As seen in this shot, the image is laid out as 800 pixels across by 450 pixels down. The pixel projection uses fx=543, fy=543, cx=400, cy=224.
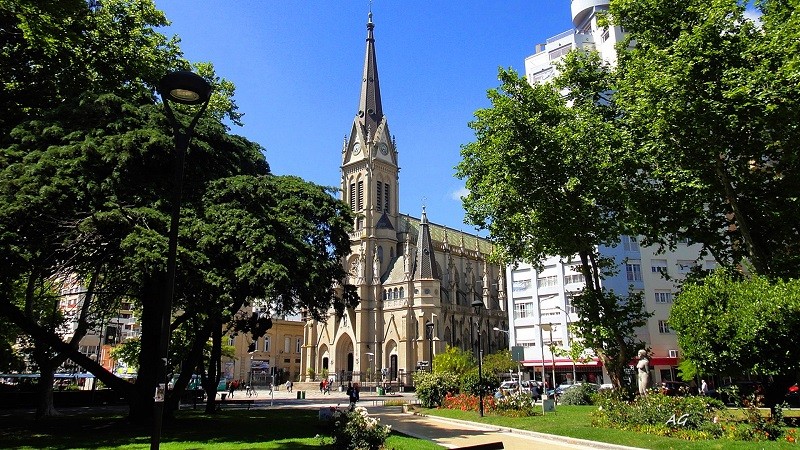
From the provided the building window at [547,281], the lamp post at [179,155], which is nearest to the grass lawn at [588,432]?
the lamp post at [179,155]

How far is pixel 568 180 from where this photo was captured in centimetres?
2280

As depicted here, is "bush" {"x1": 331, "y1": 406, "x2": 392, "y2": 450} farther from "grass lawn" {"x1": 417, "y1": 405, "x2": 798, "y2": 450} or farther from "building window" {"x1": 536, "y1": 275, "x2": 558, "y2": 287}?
"building window" {"x1": 536, "y1": 275, "x2": 558, "y2": 287}

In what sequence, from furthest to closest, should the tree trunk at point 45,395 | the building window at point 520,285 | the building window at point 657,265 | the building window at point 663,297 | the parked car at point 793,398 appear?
the building window at point 520,285, the building window at point 657,265, the building window at point 663,297, the parked car at point 793,398, the tree trunk at point 45,395

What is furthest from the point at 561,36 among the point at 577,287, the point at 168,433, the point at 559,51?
the point at 168,433

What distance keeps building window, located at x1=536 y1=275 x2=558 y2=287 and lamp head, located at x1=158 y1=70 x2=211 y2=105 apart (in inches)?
1892

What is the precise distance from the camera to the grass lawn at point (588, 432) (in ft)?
41.4

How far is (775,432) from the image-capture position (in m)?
13.4

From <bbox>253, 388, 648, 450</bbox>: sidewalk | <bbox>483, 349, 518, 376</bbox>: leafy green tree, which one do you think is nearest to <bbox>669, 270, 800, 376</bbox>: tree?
<bbox>253, 388, 648, 450</bbox>: sidewalk

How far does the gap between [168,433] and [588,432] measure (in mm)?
13144

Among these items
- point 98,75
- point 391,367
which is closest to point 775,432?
point 98,75

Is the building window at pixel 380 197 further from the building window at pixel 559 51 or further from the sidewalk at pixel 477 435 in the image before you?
the sidewalk at pixel 477 435

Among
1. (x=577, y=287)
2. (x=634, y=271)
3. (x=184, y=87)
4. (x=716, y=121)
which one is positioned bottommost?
(x=184, y=87)

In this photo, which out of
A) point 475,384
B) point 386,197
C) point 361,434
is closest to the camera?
point 361,434

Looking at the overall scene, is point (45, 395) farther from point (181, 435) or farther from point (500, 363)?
point (500, 363)
